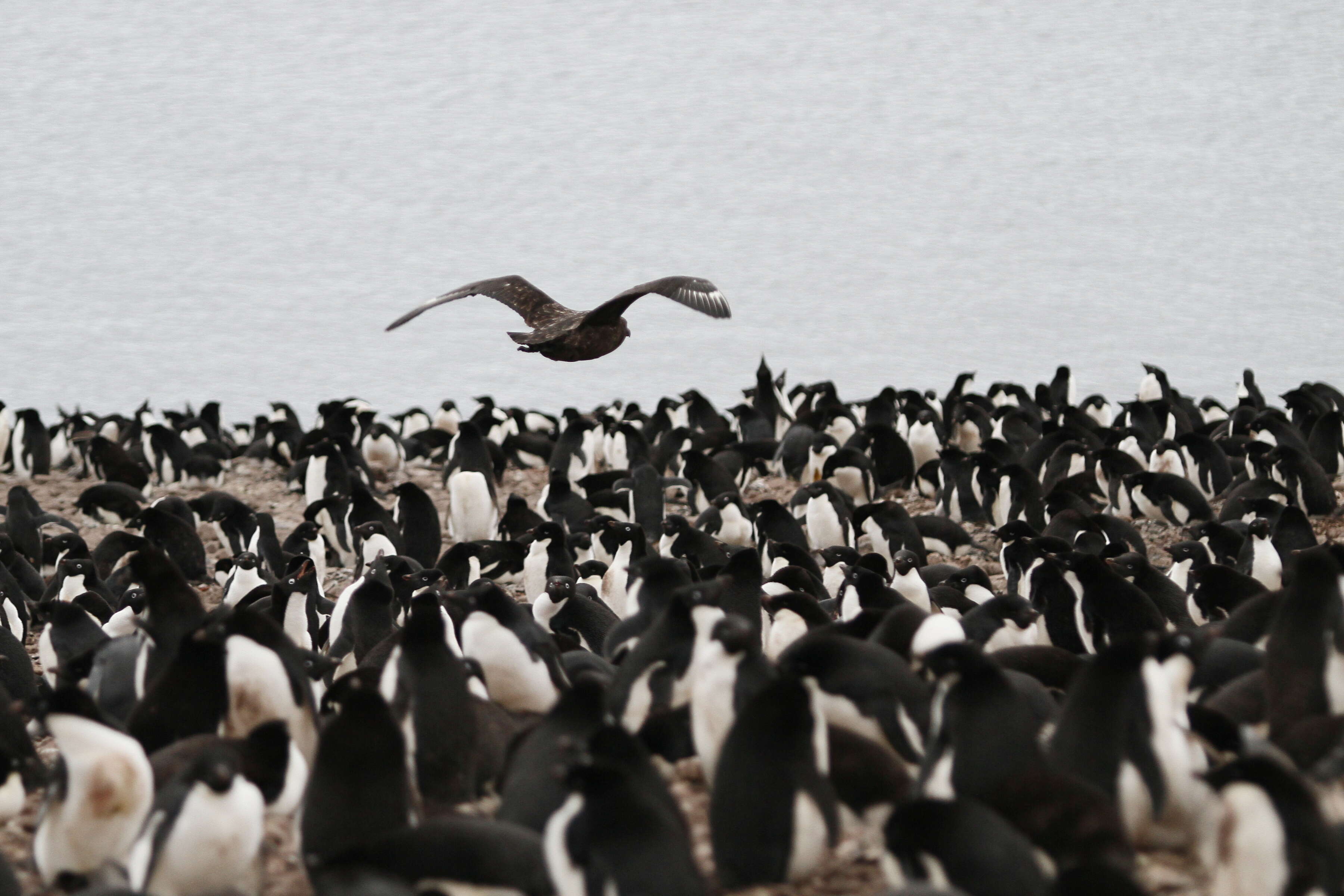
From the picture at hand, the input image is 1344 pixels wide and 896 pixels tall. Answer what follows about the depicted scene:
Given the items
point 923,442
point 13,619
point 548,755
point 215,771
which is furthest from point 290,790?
point 923,442

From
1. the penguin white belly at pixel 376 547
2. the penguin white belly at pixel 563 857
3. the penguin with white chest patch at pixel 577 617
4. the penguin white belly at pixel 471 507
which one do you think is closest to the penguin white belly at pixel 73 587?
the penguin white belly at pixel 376 547

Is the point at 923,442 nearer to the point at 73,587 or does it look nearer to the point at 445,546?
the point at 445,546

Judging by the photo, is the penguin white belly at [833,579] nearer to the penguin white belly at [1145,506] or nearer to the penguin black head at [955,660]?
the penguin white belly at [1145,506]

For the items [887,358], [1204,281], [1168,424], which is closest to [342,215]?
[887,358]

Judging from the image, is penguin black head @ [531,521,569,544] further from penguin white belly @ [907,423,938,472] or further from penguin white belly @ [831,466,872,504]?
penguin white belly @ [907,423,938,472]

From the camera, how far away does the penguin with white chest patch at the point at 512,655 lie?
5863 millimetres

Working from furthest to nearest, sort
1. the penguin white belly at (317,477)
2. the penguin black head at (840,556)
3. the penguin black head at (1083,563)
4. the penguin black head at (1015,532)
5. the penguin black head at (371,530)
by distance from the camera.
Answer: the penguin white belly at (317,477)
the penguin black head at (371,530)
the penguin black head at (1015,532)
the penguin black head at (840,556)
the penguin black head at (1083,563)

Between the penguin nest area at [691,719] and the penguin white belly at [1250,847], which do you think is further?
the penguin nest area at [691,719]

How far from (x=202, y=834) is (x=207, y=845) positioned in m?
0.03

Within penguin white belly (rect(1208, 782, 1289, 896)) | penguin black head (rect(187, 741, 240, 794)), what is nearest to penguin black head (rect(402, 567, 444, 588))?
penguin black head (rect(187, 741, 240, 794))

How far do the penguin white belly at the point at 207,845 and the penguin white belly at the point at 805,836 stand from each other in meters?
1.45

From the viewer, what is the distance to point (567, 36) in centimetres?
6091

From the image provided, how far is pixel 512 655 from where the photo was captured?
5.86m

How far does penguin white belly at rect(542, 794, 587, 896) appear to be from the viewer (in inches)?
139
